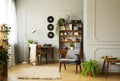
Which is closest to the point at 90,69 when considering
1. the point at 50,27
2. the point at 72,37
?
the point at 72,37

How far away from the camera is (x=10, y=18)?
935 centimetres

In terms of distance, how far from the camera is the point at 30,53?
Answer: 32.3 ft

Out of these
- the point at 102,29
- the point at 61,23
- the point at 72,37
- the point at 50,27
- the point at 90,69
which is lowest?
the point at 90,69

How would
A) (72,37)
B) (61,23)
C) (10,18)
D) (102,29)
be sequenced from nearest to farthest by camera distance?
(102,29) → (10,18) → (61,23) → (72,37)

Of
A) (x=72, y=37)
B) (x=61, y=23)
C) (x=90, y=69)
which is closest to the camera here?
(x=90, y=69)

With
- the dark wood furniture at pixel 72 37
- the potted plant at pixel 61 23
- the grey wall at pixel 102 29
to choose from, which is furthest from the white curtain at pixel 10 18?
the grey wall at pixel 102 29

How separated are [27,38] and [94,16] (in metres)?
4.08

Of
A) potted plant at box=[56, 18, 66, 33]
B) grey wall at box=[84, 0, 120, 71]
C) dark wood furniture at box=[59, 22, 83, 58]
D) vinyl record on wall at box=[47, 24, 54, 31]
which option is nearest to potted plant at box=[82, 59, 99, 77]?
grey wall at box=[84, 0, 120, 71]

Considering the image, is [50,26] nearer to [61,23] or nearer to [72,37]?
[61,23]

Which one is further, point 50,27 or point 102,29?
point 50,27

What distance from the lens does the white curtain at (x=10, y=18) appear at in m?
8.42

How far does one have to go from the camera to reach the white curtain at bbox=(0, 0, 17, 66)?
8422mm

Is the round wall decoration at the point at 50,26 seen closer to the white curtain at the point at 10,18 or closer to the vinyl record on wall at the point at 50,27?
the vinyl record on wall at the point at 50,27

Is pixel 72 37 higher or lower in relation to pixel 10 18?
lower
